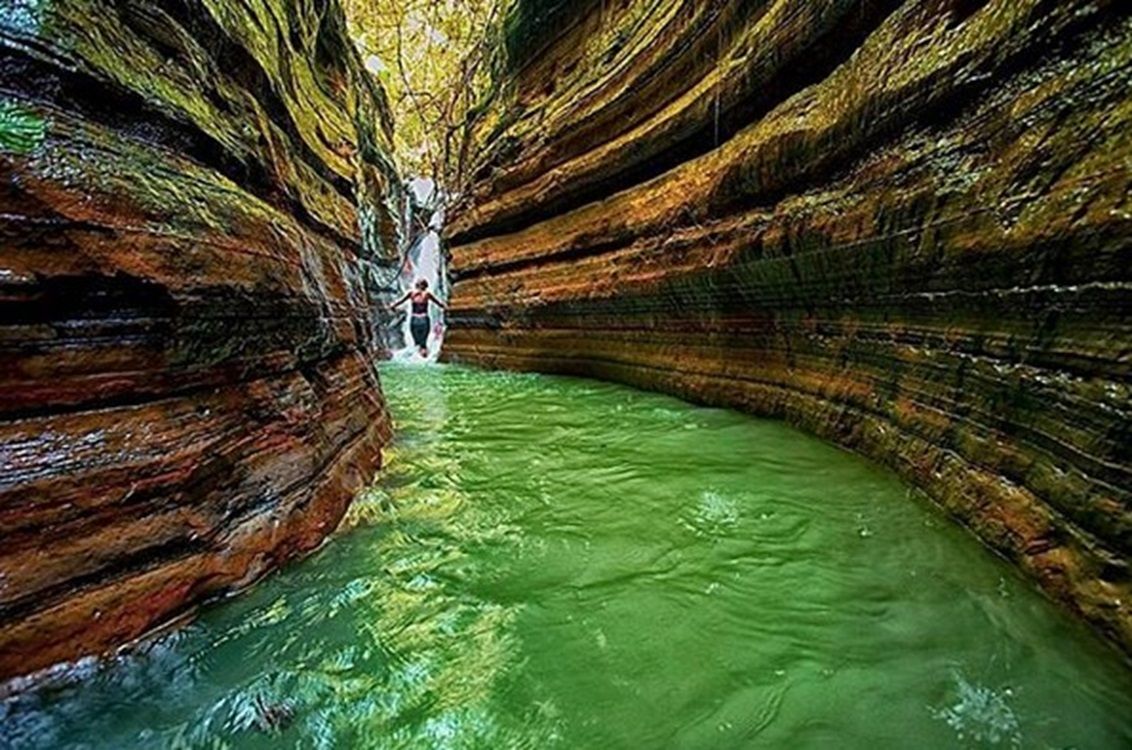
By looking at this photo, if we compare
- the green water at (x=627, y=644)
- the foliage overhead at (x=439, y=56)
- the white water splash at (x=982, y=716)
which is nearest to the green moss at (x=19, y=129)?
the green water at (x=627, y=644)

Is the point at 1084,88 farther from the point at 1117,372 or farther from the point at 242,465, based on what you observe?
Answer: the point at 242,465

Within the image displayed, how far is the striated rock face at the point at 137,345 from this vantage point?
1741mm

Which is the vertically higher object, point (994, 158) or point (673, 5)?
point (673, 5)

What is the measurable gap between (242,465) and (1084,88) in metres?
3.86

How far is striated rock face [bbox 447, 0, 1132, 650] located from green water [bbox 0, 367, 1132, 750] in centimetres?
36

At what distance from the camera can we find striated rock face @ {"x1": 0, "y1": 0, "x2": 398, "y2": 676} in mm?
1741

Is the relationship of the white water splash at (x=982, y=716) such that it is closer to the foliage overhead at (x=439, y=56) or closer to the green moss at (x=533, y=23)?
the green moss at (x=533, y=23)

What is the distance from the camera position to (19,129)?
1.81m

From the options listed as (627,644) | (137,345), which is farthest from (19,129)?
(627,644)

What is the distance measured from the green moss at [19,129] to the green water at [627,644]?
1693mm

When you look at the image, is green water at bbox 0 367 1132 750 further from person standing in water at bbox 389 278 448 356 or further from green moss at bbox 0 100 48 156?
person standing in water at bbox 389 278 448 356

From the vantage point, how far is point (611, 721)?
1.55 metres

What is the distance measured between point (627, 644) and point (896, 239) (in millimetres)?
2864

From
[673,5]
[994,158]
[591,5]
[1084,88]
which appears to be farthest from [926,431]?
[591,5]
